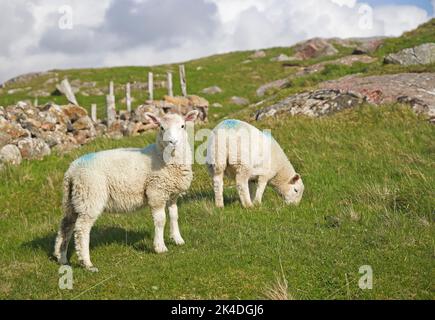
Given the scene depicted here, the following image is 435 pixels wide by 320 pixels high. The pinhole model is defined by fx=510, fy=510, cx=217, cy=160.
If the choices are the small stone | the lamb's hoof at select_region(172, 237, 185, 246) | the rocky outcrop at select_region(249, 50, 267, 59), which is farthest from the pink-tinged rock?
the rocky outcrop at select_region(249, 50, 267, 59)

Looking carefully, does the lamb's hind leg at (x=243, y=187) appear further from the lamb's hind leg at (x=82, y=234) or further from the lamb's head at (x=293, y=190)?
the lamb's hind leg at (x=82, y=234)

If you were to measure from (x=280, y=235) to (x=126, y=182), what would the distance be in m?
2.62

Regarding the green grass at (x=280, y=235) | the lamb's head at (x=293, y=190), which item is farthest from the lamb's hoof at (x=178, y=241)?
the lamb's head at (x=293, y=190)

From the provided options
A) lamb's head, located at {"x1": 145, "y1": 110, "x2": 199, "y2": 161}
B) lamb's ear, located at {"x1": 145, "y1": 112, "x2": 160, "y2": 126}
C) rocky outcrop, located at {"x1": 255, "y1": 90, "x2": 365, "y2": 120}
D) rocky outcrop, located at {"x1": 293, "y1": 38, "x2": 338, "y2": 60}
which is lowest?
lamb's head, located at {"x1": 145, "y1": 110, "x2": 199, "y2": 161}

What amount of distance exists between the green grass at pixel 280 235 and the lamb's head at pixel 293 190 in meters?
0.24

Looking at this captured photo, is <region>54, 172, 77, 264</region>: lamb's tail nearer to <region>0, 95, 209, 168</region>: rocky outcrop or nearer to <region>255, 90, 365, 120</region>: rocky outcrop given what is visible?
<region>0, 95, 209, 168</region>: rocky outcrop

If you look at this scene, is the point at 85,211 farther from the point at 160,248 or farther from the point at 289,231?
the point at 289,231

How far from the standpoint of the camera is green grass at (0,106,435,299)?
254 inches

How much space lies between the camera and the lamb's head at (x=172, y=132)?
24.7ft

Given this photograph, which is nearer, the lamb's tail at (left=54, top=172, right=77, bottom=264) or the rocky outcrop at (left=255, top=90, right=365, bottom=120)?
the lamb's tail at (left=54, top=172, right=77, bottom=264)

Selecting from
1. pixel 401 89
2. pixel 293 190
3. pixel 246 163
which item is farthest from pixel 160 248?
pixel 401 89

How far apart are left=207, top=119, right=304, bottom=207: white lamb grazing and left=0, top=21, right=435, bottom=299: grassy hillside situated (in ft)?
1.26
